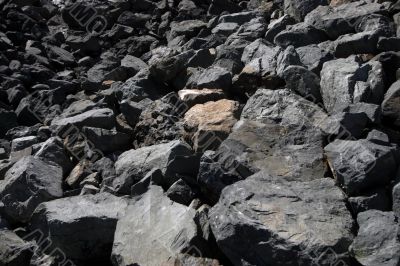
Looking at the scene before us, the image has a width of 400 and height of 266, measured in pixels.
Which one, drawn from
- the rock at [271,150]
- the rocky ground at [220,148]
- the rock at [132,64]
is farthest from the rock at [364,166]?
the rock at [132,64]

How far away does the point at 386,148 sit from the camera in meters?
5.31

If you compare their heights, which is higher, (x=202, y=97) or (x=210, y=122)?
(x=210, y=122)

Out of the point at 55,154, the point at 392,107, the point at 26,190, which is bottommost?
the point at 55,154

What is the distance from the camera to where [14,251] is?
5816 millimetres

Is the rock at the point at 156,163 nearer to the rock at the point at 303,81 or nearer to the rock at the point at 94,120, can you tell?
the rock at the point at 94,120

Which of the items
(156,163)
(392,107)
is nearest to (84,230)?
(156,163)

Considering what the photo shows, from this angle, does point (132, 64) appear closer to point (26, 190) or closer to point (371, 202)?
point (26, 190)

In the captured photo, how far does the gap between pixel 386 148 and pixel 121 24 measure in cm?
944

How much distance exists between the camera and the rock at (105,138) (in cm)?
765

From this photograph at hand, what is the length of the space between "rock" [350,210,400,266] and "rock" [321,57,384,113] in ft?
7.08

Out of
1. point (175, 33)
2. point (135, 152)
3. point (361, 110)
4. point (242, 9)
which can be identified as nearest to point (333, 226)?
point (361, 110)

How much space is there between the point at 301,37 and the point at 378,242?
5.50m

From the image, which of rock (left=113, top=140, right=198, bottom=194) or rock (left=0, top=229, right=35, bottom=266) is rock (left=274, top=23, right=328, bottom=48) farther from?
rock (left=0, top=229, right=35, bottom=266)

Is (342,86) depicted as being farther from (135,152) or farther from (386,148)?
(135,152)
